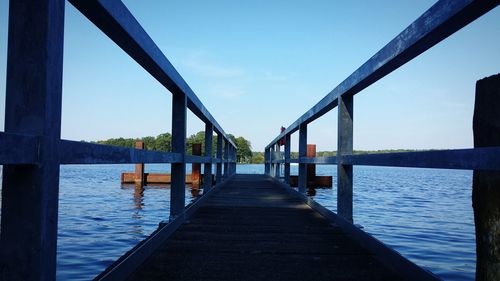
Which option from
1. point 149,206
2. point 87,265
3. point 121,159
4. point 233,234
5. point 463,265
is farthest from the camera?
point 149,206

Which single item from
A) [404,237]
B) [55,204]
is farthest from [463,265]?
[55,204]

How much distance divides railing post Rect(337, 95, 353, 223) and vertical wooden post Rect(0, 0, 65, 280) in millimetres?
2620

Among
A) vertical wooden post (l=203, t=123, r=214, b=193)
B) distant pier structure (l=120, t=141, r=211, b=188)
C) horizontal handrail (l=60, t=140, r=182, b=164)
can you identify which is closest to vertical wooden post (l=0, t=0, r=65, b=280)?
horizontal handrail (l=60, t=140, r=182, b=164)

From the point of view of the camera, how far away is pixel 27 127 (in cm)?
128

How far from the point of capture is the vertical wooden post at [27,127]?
1263mm

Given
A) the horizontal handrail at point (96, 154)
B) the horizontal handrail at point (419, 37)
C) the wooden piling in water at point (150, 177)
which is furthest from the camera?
the wooden piling in water at point (150, 177)

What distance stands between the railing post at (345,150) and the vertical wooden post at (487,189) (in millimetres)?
1687

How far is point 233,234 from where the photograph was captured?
11.1 ft

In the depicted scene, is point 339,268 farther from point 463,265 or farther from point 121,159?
point 463,265

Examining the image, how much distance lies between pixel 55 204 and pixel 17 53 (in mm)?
518

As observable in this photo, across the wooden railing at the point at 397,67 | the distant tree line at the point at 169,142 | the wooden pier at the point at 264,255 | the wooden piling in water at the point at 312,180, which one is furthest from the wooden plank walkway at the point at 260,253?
the distant tree line at the point at 169,142

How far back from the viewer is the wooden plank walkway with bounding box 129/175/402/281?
228cm

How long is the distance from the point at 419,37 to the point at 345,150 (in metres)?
1.71

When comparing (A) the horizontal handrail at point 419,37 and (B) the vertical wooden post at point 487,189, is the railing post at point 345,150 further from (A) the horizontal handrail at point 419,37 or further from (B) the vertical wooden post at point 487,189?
(B) the vertical wooden post at point 487,189
